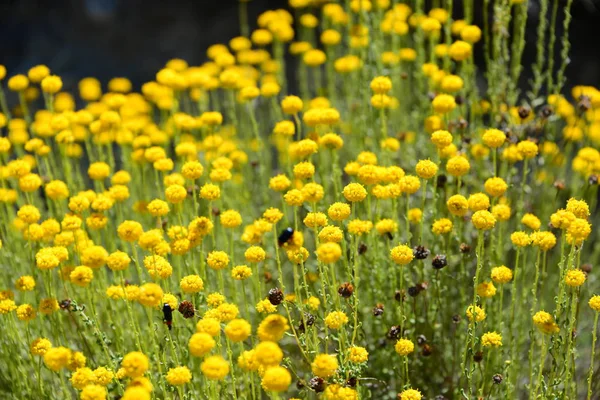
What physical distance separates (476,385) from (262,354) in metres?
1.52

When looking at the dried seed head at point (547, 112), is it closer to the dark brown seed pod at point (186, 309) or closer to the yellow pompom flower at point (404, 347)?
the yellow pompom flower at point (404, 347)

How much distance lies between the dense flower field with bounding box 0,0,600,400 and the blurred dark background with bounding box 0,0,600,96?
0.96m

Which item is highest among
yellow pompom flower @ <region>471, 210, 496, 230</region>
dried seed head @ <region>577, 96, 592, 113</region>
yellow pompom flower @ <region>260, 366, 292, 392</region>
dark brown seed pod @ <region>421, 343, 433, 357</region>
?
dried seed head @ <region>577, 96, 592, 113</region>

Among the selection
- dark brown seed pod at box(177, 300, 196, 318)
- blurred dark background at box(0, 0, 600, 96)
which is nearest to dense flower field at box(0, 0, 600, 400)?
dark brown seed pod at box(177, 300, 196, 318)

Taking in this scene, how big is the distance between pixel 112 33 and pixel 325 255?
4307 mm

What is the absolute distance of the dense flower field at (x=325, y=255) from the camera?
93.0 inches

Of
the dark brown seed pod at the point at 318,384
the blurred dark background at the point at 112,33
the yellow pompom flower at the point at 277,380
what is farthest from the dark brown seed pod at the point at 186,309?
the blurred dark background at the point at 112,33

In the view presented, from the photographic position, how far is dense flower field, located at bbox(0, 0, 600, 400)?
2.36 meters

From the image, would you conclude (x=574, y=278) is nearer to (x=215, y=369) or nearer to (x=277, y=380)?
(x=277, y=380)

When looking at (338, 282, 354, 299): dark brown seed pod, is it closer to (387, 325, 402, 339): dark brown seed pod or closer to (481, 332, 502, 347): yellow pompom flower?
(387, 325, 402, 339): dark brown seed pod

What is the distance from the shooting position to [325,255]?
2.07 m

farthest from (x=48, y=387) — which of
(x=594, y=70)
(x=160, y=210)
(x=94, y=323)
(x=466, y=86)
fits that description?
(x=594, y=70)

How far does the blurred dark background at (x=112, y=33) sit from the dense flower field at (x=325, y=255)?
0.96 meters

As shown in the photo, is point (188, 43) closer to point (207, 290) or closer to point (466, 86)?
point (466, 86)
